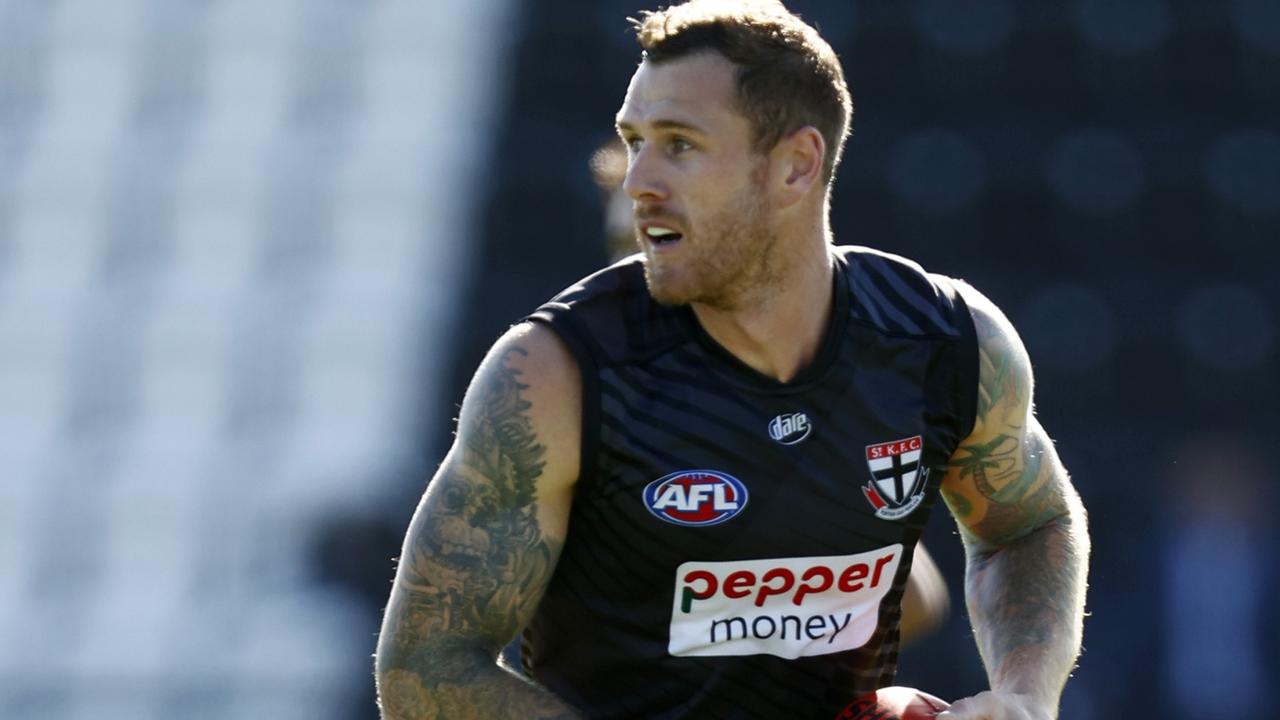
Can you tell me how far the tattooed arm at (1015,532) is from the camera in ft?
13.4

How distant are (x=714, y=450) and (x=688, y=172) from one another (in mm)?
514

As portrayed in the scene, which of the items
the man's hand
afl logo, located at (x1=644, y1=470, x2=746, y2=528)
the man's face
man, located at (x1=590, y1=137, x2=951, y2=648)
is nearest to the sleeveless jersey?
afl logo, located at (x1=644, y1=470, x2=746, y2=528)

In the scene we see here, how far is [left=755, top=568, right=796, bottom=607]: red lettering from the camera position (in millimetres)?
3870

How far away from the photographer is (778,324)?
3.95 m

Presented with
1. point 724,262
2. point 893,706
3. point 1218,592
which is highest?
point 724,262

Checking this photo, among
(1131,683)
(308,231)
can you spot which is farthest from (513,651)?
(308,231)

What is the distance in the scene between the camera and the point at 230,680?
9109 mm

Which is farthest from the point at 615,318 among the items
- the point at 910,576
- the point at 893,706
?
the point at 910,576

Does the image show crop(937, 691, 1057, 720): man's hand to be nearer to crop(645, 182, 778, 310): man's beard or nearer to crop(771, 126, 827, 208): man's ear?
crop(645, 182, 778, 310): man's beard

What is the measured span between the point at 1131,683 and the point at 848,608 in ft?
17.2

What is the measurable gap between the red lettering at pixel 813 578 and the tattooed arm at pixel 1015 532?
39 cm

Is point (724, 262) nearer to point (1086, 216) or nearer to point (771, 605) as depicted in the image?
point (771, 605)

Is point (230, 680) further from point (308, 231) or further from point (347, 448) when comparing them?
point (308, 231)

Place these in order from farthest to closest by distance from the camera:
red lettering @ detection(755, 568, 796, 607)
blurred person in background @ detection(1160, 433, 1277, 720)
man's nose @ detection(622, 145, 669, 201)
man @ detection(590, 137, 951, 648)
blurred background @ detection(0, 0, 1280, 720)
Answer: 1. blurred background @ detection(0, 0, 1280, 720)
2. blurred person in background @ detection(1160, 433, 1277, 720)
3. man @ detection(590, 137, 951, 648)
4. red lettering @ detection(755, 568, 796, 607)
5. man's nose @ detection(622, 145, 669, 201)
